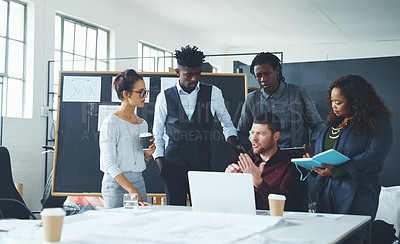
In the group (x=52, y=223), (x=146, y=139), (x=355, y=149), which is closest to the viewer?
(x=52, y=223)

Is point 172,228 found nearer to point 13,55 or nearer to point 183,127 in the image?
point 183,127

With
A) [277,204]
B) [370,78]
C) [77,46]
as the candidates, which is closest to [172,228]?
[277,204]

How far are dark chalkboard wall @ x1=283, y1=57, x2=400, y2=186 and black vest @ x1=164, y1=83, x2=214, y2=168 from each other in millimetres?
3736

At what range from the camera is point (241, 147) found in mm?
3443

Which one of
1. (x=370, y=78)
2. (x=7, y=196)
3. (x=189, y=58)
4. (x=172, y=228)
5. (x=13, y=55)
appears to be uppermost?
(x=13, y=55)

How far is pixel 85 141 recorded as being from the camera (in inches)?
188

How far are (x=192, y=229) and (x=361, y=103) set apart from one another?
5.08 feet

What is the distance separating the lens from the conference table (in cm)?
151

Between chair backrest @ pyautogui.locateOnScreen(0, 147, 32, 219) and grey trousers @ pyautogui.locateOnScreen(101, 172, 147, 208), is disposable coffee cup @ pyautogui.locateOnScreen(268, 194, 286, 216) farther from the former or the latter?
chair backrest @ pyautogui.locateOnScreen(0, 147, 32, 219)

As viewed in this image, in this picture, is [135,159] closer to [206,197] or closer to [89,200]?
[206,197]

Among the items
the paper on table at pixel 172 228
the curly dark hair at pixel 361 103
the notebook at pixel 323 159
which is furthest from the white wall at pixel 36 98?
the paper on table at pixel 172 228

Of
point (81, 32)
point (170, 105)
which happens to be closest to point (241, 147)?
point (170, 105)

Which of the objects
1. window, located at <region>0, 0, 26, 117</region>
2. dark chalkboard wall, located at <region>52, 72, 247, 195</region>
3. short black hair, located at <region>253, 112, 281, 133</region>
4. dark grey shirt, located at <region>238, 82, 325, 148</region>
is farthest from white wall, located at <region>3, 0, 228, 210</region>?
short black hair, located at <region>253, 112, 281, 133</region>

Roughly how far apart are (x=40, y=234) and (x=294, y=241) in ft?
2.60
